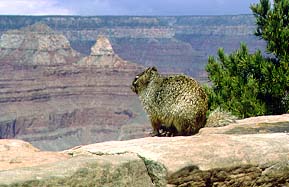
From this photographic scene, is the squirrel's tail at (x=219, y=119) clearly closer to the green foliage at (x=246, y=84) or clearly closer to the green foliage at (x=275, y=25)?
the green foliage at (x=246, y=84)

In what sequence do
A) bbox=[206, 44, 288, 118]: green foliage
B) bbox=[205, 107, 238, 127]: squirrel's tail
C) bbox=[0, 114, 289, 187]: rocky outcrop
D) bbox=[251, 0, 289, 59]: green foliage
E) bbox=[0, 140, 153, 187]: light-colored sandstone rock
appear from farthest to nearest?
bbox=[251, 0, 289, 59]: green foliage, bbox=[206, 44, 288, 118]: green foliage, bbox=[205, 107, 238, 127]: squirrel's tail, bbox=[0, 114, 289, 187]: rocky outcrop, bbox=[0, 140, 153, 187]: light-colored sandstone rock

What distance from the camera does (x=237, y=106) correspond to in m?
14.6

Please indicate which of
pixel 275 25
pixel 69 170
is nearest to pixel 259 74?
pixel 275 25

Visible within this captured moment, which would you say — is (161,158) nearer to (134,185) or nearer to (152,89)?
(134,185)

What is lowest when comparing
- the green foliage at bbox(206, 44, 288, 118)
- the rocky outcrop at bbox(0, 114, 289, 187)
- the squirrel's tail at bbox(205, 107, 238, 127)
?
the green foliage at bbox(206, 44, 288, 118)

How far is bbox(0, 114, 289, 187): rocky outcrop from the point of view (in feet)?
14.6

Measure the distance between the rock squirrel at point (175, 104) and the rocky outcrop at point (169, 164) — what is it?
0.95 m

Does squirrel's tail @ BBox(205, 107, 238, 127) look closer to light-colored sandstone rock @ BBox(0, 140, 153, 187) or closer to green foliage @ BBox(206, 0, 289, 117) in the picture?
light-colored sandstone rock @ BBox(0, 140, 153, 187)

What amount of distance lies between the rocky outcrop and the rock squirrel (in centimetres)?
95

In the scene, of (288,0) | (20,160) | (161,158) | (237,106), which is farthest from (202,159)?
(288,0)

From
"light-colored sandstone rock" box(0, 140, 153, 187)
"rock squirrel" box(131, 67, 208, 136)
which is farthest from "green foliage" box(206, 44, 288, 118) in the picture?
"light-colored sandstone rock" box(0, 140, 153, 187)

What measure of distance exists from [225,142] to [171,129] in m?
1.61

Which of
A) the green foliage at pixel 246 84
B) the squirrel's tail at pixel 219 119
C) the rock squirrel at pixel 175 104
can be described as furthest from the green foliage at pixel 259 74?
the rock squirrel at pixel 175 104

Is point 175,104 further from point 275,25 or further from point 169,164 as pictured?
point 275,25
